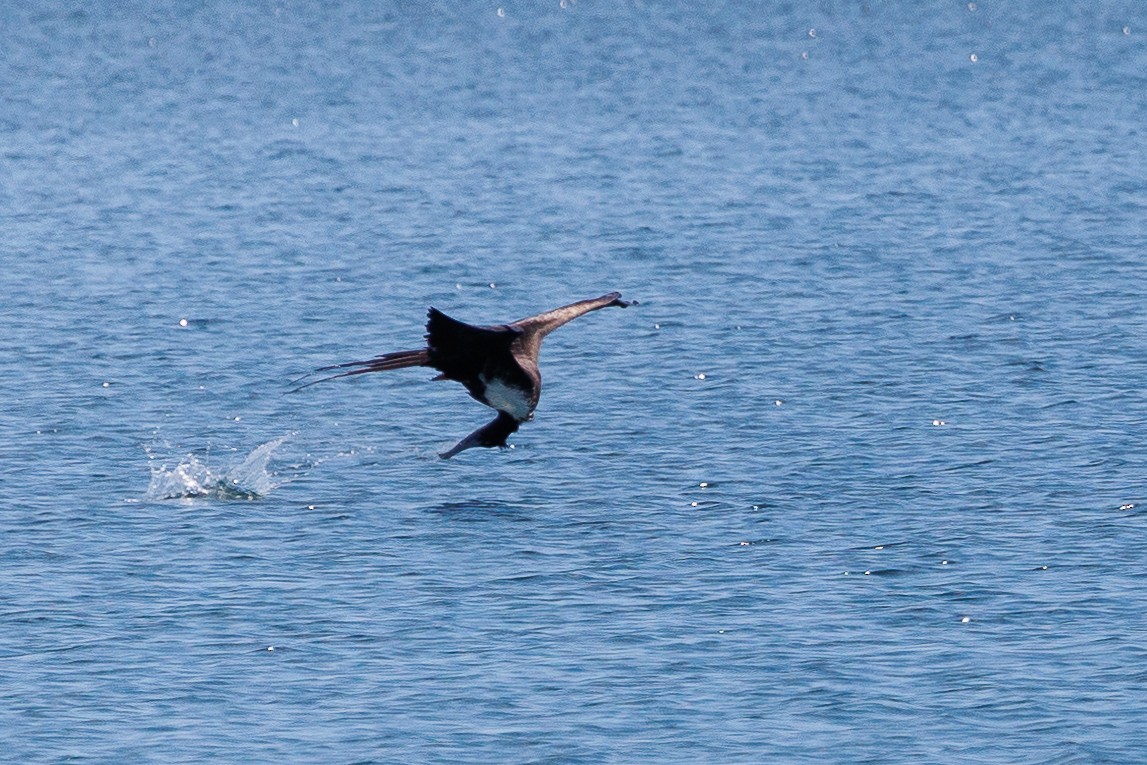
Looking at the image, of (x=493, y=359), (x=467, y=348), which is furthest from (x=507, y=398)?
(x=467, y=348)

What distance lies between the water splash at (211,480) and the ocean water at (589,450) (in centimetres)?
7

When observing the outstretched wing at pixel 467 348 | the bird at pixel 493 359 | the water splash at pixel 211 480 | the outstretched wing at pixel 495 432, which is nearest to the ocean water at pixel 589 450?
the water splash at pixel 211 480

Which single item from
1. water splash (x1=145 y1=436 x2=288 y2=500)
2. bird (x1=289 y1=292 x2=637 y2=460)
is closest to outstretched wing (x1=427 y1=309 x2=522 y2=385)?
bird (x1=289 y1=292 x2=637 y2=460)

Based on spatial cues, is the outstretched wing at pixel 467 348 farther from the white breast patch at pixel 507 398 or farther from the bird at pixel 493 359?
the white breast patch at pixel 507 398

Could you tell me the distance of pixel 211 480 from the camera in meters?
28.0

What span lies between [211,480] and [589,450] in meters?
5.38

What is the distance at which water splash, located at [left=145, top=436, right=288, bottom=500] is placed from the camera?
27438mm

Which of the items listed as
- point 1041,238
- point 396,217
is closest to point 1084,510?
point 1041,238

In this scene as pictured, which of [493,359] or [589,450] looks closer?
[493,359]

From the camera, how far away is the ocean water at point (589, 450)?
2027cm

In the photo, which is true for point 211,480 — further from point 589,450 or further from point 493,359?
point 493,359

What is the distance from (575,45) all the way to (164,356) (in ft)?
207

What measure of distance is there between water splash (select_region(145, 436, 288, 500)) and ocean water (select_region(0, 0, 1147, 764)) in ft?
0.23

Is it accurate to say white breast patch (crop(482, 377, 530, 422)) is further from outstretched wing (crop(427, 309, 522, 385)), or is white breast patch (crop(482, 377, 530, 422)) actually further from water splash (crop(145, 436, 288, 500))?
water splash (crop(145, 436, 288, 500))
